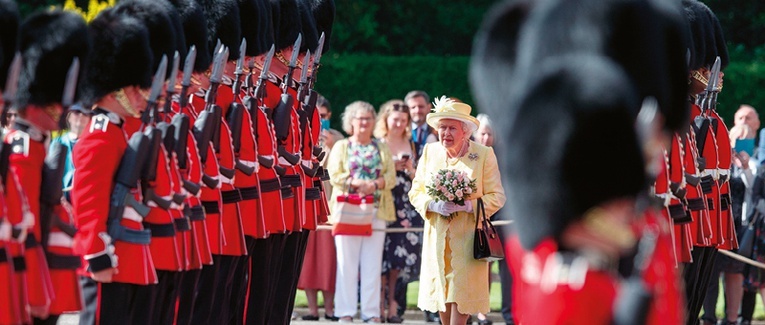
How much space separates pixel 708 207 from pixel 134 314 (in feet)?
13.9

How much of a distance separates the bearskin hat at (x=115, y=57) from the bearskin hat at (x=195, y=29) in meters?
0.84

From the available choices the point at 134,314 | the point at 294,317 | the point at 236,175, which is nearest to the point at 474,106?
the point at 294,317

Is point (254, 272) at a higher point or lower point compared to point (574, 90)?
lower

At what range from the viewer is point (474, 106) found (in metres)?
18.0

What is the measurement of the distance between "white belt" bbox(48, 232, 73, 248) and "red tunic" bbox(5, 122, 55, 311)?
0.24ft

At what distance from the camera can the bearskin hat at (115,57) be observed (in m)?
6.48

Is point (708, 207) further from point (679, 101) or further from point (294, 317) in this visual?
point (679, 101)

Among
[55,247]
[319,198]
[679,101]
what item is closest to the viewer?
[679,101]

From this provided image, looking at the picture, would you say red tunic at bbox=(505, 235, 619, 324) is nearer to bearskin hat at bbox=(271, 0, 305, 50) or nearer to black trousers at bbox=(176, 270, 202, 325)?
black trousers at bbox=(176, 270, 202, 325)

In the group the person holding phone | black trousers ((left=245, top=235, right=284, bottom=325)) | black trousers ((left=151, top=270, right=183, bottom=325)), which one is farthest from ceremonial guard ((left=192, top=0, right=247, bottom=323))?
the person holding phone

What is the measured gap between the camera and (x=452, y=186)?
9070mm

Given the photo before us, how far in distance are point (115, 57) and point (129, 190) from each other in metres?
0.63

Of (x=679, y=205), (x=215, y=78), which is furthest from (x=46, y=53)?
(x=679, y=205)

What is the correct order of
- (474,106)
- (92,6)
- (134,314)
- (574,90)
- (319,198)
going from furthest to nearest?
(474,106), (92,6), (319,198), (134,314), (574,90)
